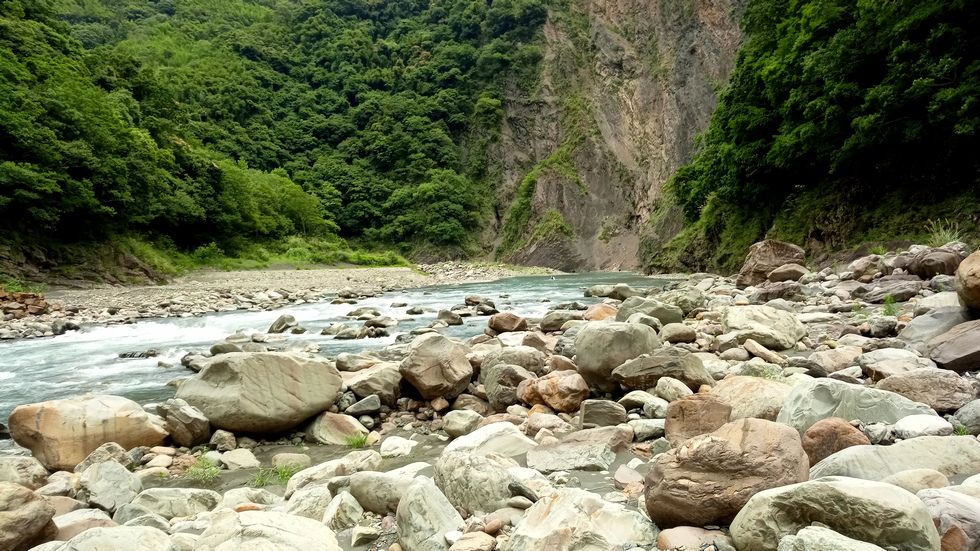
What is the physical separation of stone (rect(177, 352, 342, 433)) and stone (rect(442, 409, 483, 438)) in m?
1.53

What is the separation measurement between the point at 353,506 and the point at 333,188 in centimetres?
7750

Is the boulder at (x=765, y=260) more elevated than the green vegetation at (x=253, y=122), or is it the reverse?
the green vegetation at (x=253, y=122)

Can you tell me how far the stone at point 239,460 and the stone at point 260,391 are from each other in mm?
442

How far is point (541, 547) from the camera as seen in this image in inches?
98.3

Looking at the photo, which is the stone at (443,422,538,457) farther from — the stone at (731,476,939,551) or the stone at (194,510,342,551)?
the stone at (731,476,939,551)

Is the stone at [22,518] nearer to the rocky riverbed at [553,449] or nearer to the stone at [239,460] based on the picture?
the rocky riverbed at [553,449]

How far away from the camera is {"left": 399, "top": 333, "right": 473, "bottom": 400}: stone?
672cm

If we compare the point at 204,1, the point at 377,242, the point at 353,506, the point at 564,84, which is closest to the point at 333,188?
the point at 377,242

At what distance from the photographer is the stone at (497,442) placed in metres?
4.32

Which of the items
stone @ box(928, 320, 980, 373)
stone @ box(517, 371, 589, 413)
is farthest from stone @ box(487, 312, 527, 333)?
stone @ box(928, 320, 980, 373)

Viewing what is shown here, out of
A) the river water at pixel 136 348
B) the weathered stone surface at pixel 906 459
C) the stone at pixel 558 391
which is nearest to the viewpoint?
the weathered stone surface at pixel 906 459

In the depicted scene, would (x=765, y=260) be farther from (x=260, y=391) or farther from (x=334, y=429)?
(x=260, y=391)

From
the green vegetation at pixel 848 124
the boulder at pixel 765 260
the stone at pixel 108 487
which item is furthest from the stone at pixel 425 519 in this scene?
the green vegetation at pixel 848 124

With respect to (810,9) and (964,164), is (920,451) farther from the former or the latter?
(810,9)
